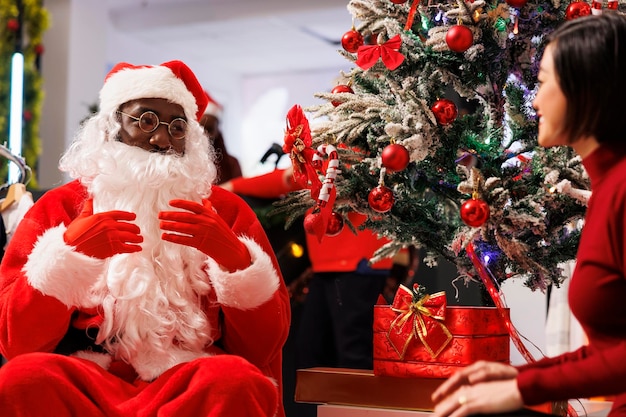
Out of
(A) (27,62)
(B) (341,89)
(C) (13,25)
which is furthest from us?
(A) (27,62)

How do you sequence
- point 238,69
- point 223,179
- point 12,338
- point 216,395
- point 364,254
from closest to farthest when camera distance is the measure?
point 216,395, point 12,338, point 364,254, point 223,179, point 238,69

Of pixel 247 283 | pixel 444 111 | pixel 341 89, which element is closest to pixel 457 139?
pixel 444 111

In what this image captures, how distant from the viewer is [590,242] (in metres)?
1.41

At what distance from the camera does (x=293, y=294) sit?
369 cm

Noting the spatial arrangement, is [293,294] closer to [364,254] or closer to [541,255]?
[364,254]

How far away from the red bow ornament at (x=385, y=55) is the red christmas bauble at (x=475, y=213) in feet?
1.42

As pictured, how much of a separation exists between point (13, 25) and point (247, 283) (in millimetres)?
4925

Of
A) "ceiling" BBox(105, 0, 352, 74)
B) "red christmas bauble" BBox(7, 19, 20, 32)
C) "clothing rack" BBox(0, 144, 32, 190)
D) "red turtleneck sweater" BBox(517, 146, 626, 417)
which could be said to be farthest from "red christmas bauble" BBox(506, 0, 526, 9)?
"ceiling" BBox(105, 0, 352, 74)

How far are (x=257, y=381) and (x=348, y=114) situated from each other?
0.83 meters

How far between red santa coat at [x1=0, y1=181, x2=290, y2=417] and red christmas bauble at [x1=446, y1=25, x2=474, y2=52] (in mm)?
749

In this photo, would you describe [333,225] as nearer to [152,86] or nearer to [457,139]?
[457,139]

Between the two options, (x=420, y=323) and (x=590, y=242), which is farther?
(x=420, y=323)

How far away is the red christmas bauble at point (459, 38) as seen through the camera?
2174mm

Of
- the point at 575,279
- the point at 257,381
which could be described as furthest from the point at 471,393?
the point at 257,381
